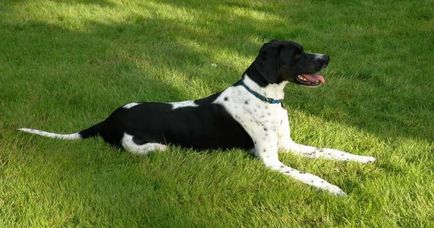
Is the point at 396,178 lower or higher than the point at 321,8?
higher

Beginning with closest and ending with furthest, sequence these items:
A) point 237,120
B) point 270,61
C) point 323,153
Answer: point 270,61, point 237,120, point 323,153

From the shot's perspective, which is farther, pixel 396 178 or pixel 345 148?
pixel 345 148

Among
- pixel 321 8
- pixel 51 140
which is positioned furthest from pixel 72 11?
pixel 51 140

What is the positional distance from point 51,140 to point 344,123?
9.69 ft

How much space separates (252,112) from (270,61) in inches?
19.0

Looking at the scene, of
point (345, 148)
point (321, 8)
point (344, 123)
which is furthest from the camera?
point (321, 8)

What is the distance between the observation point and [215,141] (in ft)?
15.7

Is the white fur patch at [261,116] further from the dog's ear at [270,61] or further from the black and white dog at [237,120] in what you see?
the dog's ear at [270,61]

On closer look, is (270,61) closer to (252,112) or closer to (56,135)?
(252,112)

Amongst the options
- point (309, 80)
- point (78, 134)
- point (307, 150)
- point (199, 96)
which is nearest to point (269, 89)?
point (309, 80)

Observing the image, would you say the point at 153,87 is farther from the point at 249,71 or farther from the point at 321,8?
the point at 321,8

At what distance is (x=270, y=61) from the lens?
4453mm

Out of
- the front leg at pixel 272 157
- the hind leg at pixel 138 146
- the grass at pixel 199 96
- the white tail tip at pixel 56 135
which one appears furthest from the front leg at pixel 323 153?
the white tail tip at pixel 56 135

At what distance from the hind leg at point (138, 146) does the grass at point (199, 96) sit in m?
0.09
